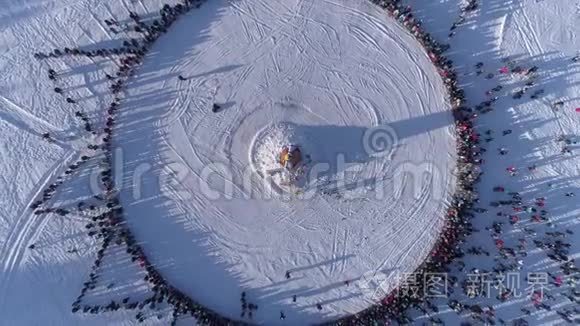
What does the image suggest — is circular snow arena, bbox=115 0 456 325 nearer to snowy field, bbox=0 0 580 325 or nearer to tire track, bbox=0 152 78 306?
snowy field, bbox=0 0 580 325

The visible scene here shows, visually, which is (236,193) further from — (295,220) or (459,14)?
(459,14)

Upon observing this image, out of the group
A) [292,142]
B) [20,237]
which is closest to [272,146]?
[292,142]

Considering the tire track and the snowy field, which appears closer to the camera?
the tire track

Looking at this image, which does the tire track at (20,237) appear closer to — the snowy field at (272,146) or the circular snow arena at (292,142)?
the snowy field at (272,146)

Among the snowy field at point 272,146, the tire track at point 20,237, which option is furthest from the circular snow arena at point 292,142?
the tire track at point 20,237

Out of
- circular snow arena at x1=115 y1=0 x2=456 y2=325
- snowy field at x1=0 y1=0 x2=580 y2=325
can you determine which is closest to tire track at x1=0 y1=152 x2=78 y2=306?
snowy field at x1=0 y1=0 x2=580 y2=325

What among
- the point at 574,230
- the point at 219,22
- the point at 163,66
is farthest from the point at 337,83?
the point at 574,230
